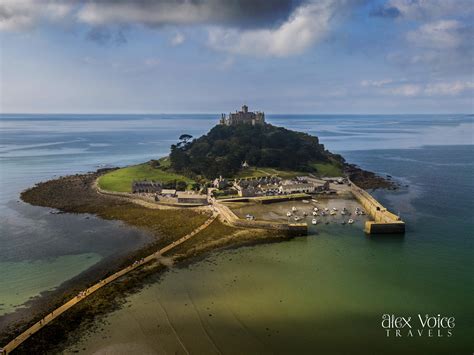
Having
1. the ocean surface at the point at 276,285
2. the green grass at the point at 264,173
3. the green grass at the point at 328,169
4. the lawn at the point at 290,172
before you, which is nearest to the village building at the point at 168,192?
the ocean surface at the point at 276,285

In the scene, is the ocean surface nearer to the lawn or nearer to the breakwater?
the breakwater

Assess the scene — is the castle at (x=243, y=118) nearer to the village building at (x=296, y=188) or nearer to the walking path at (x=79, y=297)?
the village building at (x=296, y=188)

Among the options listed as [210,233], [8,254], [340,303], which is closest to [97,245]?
[8,254]

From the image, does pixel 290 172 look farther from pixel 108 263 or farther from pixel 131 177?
pixel 108 263

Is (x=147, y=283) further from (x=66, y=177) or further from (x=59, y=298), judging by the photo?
(x=66, y=177)

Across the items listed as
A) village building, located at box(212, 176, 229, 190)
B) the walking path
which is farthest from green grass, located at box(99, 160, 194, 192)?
the walking path

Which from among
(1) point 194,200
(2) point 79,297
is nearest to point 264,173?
(1) point 194,200
